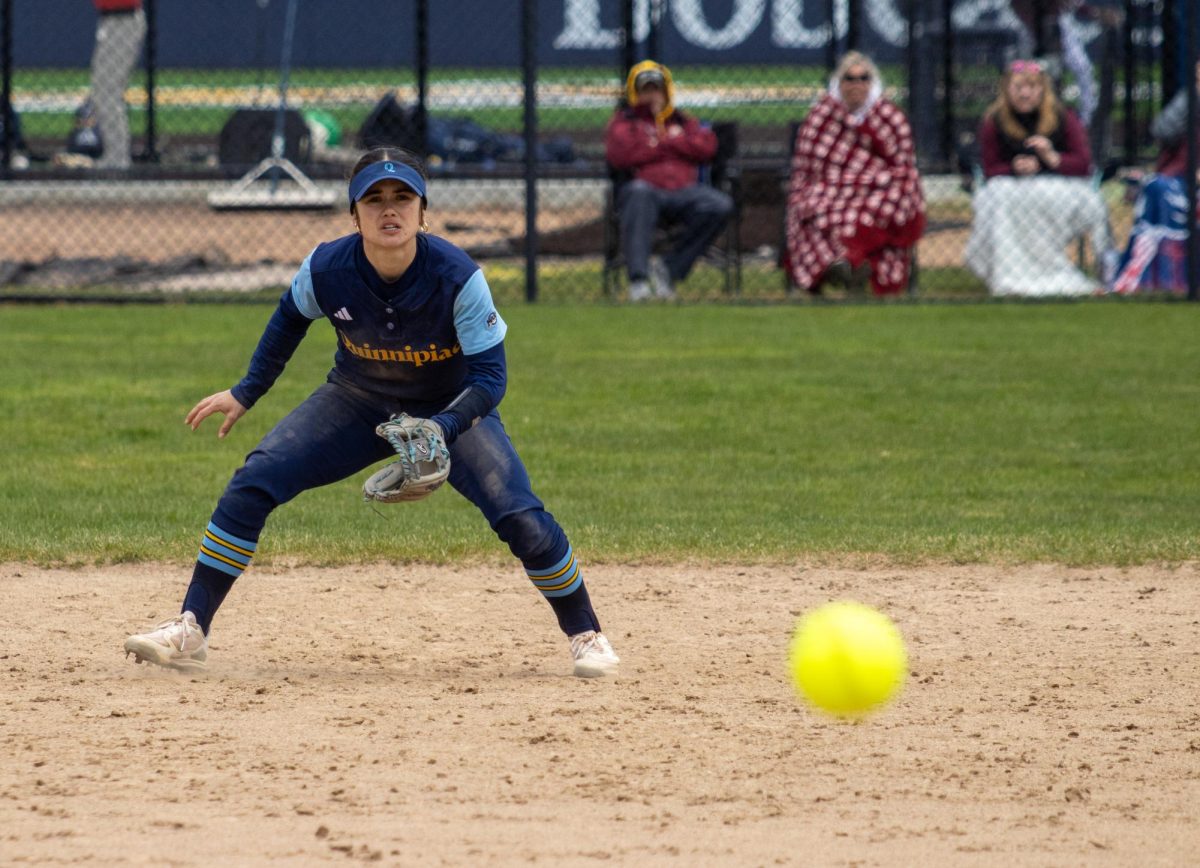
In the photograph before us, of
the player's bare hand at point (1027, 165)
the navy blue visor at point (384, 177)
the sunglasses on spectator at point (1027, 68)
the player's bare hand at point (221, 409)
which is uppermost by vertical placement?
Result: the sunglasses on spectator at point (1027, 68)

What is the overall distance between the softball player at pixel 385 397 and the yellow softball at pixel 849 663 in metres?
0.62

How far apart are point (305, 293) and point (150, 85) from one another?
42.9ft

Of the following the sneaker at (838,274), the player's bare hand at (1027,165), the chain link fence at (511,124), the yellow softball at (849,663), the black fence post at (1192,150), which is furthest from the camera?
the chain link fence at (511,124)

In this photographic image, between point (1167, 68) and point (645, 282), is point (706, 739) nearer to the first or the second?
point (645, 282)

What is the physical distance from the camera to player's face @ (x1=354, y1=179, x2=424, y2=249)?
4.71 m

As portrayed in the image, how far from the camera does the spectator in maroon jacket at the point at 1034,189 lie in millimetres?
13523

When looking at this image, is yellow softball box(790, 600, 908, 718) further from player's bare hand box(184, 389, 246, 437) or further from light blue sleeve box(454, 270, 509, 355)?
player's bare hand box(184, 389, 246, 437)

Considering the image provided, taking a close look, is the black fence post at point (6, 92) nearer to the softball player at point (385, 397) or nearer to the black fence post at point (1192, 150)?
the black fence post at point (1192, 150)

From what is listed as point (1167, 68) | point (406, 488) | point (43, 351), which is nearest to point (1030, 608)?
point (406, 488)

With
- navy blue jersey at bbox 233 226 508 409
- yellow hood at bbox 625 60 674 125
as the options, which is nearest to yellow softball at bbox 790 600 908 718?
navy blue jersey at bbox 233 226 508 409

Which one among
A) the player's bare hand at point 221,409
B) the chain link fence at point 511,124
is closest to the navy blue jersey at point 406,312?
the player's bare hand at point 221,409

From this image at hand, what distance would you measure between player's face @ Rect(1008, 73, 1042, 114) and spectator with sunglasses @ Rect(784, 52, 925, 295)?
82 cm

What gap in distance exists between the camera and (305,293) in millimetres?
4922

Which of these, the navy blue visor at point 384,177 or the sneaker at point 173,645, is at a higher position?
the navy blue visor at point 384,177
